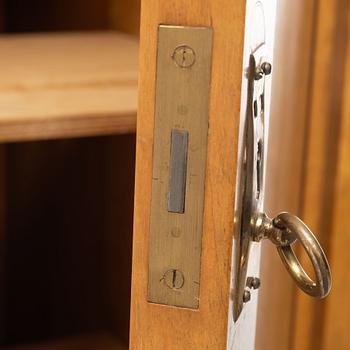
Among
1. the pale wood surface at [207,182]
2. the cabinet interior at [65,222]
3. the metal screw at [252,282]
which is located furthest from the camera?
the cabinet interior at [65,222]

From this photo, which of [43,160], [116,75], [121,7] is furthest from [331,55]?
[43,160]

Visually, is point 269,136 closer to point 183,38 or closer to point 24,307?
point 183,38

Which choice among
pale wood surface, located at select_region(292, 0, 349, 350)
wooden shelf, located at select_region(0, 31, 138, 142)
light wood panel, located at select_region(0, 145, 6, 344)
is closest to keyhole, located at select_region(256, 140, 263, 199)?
pale wood surface, located at select_region(292, 0, 349, 350)

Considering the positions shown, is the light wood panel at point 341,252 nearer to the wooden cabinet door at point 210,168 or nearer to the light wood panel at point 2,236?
the wooden cabinet door at point 210,168

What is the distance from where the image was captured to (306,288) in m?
0.69

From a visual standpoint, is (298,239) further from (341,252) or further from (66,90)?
(66,90)

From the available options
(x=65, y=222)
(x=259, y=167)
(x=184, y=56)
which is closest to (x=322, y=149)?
(x=259, y=167)

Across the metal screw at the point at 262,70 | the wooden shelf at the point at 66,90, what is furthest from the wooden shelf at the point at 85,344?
the metal screw at the point at 262,70

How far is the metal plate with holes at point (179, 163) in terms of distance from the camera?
0.61 metres

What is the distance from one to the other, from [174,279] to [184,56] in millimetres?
147

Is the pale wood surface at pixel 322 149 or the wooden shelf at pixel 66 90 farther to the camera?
the wooden shelf at pixel 66 90

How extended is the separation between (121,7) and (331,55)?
130cm

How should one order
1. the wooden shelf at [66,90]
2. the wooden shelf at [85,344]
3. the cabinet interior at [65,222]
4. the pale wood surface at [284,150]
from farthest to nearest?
1. the cabinet interior at [65,222]
2. the wooden shelf at [85,344]
3. the wooden shelf at [66,90]
4. the pale wood surface at [284,150]

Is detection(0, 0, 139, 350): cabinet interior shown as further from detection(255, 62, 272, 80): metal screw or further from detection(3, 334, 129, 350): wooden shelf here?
detection(255, 62, 272, 80): metal screw
